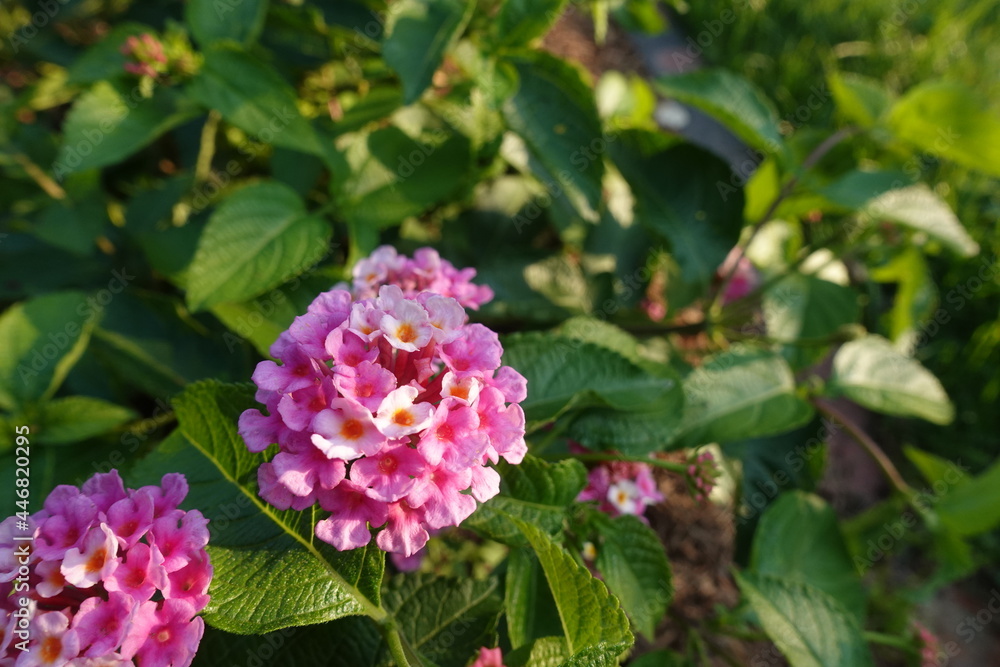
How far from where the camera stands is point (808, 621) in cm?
105

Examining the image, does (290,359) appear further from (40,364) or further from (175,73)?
(175,73)

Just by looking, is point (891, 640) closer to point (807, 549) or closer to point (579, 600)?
point (807, 549)

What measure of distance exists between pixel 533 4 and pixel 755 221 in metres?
0.74

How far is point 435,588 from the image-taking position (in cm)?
90

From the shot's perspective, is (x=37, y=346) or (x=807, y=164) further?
(x=807, y=164)

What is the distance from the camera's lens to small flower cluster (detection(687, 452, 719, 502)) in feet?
3.08

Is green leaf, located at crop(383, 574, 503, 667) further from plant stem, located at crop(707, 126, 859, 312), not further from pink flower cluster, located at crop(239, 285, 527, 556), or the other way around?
plant stem, located at crop(707, 126, 859, 312)

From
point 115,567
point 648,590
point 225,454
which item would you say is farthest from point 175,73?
point 648,590

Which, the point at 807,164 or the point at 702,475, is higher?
the point at 807,164

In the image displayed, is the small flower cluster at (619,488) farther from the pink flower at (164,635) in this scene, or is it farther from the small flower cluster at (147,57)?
the small flower cluster at (147,57)

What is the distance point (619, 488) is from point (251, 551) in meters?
0.52

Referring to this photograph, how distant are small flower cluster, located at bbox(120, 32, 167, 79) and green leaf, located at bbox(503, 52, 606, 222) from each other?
0.65 meters

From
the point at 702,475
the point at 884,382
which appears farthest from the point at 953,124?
the point at 702,475

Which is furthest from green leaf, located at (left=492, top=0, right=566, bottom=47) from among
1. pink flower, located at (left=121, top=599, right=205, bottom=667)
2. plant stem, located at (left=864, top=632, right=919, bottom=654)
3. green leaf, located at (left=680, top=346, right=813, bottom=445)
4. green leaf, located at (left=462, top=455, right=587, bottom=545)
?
plant stem, located at (left=864, top=632, right=919, bottom=654)
